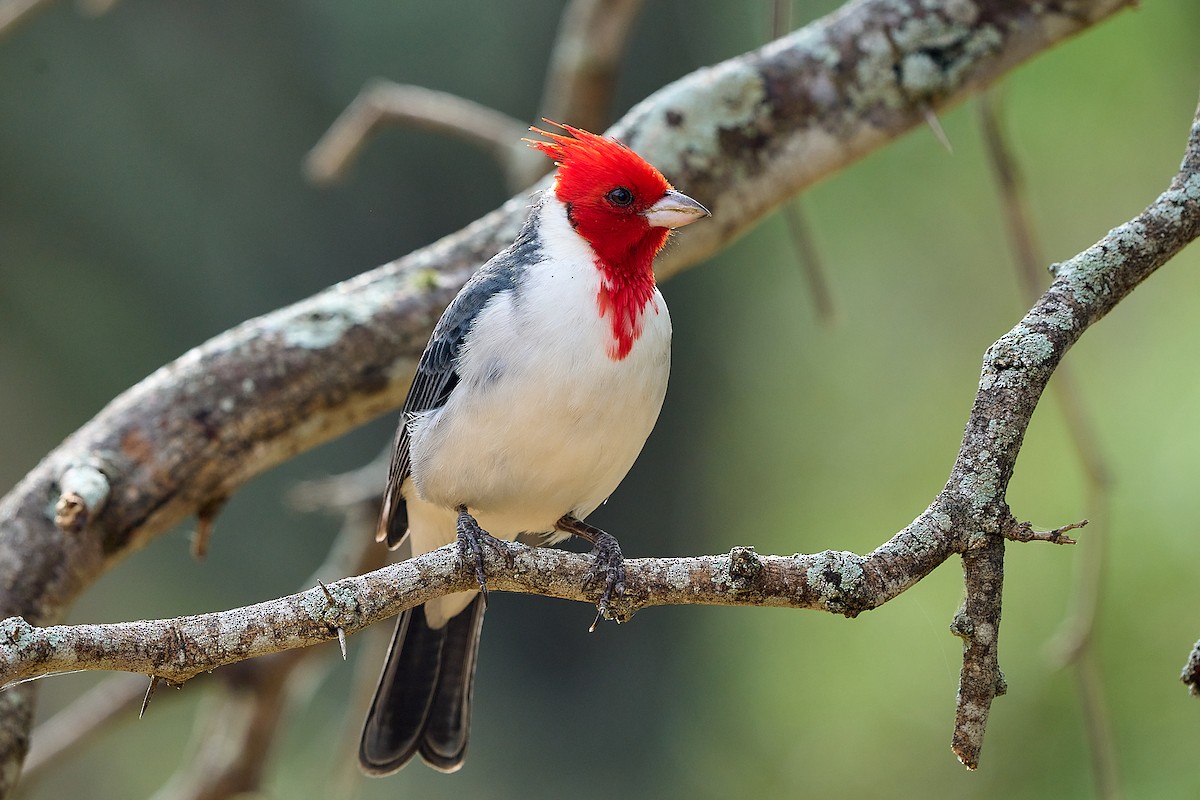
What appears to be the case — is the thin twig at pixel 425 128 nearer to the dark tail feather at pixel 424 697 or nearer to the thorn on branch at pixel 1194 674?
the dark tail feather at pixel 424 697

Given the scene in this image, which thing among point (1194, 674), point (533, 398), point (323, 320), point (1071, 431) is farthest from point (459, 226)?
point (1194, 674)

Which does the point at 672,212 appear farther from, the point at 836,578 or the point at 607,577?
the point at 836,578

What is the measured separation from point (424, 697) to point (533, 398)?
1.07 metres

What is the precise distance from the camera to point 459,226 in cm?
629

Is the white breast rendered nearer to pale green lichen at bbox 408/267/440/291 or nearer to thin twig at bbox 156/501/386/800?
pale green lichen at bbox 408/267/440/291

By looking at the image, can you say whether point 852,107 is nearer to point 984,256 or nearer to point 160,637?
point 160,637

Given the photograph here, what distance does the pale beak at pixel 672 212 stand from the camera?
2.87 metres

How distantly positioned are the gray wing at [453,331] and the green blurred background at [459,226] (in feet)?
10.9

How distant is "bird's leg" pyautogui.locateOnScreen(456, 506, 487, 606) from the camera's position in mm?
2172

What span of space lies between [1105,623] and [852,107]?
288cm

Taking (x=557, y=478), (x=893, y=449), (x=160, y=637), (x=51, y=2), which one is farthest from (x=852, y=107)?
(x=893, y=449)

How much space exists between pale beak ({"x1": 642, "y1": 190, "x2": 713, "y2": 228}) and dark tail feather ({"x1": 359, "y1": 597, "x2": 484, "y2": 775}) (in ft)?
3.88

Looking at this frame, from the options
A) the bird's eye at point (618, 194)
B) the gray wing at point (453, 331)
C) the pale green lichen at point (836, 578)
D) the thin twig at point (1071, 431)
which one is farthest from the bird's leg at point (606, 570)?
the thin twig at point (1071, 431)

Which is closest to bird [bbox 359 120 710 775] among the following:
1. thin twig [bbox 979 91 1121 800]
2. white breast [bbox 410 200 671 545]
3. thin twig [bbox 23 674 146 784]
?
white breast [bbox 410 200 671 545]
